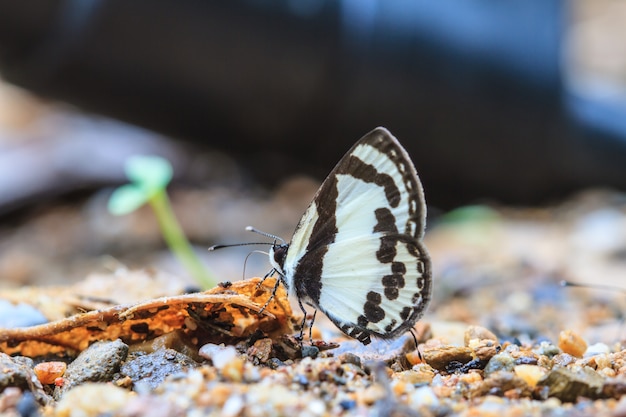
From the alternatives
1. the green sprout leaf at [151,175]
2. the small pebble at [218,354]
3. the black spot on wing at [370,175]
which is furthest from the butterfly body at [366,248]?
the green sprout leaf at [151,175]

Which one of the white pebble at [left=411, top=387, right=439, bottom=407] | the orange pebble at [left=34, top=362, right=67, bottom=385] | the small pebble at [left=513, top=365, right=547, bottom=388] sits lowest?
the orange pebble at [left=34, top=362, right=67, bottom=385]

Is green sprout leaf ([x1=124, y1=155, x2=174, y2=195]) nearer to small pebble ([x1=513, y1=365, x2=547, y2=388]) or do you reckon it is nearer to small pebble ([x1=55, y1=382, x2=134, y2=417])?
small pebble ([x1=55, y1=382, x2=134, y2=417])

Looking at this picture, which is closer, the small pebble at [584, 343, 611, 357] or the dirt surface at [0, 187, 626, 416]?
the dirt surface at [0, 187, 626, 416]

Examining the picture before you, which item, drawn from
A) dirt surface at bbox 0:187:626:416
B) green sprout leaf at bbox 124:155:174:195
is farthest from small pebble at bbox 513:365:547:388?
green sprout leaf at bbox 124:155:174:195

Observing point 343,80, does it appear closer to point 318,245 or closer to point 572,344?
point 318,245

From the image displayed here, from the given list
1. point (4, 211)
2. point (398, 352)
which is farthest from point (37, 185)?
point (398, 352)

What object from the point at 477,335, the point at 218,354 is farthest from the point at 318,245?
the point at 477,335
